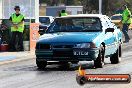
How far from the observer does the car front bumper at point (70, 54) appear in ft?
43.7

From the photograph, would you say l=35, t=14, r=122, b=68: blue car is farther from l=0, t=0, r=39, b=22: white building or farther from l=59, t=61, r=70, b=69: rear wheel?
l=0, t=0, r=39, b=22: white building

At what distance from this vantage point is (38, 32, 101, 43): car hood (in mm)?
13312

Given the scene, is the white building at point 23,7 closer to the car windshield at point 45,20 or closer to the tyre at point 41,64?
the car windshield at point 45,20

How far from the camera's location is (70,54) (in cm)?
1336

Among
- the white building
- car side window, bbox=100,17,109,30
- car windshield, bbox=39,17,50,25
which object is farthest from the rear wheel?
car windshield, bbox=39,17,50,25

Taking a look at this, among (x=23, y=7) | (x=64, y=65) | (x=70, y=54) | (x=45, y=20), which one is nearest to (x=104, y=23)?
(x=64, y=65)

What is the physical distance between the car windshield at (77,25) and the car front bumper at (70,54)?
1.20 meters

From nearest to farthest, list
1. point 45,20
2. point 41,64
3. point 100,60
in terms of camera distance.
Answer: point 100,60
point 41,64
point 45,20

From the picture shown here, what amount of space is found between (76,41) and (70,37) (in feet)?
0.94

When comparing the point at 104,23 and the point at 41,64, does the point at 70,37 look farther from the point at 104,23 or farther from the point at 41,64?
the point at 104,23

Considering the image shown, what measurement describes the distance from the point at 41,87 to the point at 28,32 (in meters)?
12.3

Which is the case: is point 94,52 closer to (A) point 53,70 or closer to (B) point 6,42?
(A) point 53,70

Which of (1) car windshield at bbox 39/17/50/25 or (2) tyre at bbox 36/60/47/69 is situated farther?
(1) car windshield at bbox 39/17/50/25

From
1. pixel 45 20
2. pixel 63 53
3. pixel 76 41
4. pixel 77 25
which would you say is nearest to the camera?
pixel 76 41
